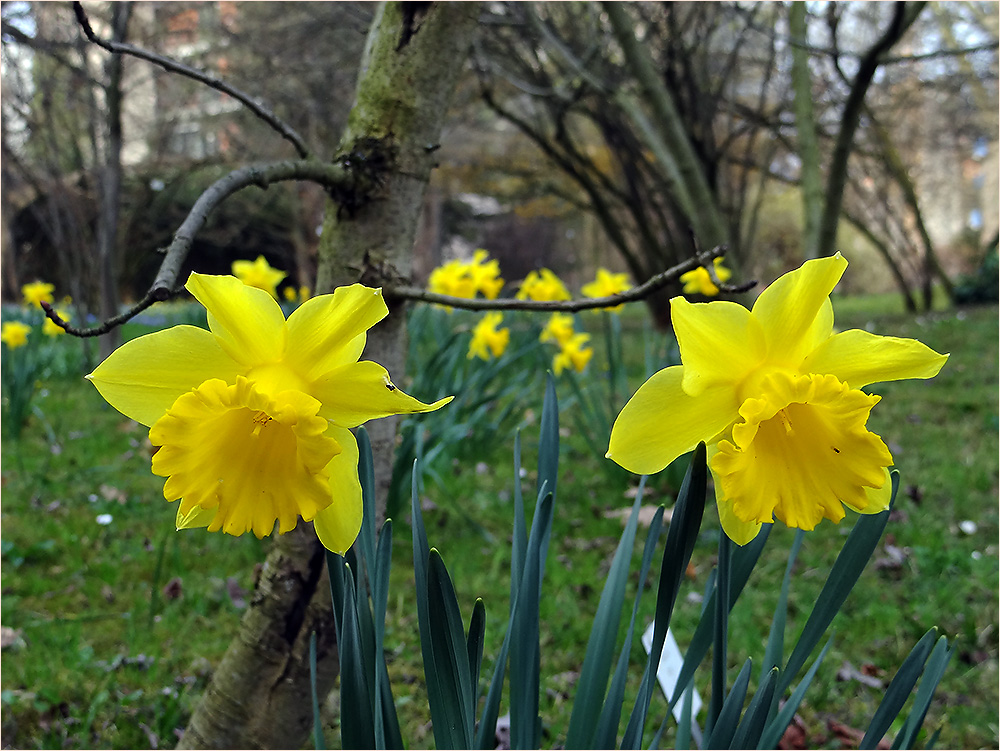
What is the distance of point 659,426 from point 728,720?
380mm

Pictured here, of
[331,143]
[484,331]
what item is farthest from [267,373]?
[331,143]

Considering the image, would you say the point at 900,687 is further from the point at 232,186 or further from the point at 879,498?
the point at 232,186

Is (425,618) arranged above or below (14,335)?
below

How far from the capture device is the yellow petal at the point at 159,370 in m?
0.65

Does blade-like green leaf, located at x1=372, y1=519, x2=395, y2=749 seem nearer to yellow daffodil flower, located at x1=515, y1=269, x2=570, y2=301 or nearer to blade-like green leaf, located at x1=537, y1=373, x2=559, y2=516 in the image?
blade-like green leaf, located at x1=537, y1=373, x2=559, y2=516

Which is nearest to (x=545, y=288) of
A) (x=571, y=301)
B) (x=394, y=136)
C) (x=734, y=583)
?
(x=394, y=136)

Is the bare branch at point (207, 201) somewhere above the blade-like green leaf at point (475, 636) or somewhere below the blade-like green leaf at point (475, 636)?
above

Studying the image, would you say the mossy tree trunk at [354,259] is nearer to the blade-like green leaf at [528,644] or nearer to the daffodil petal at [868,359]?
the blade-like green leaf at [528,644]

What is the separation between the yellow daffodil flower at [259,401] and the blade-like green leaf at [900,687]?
702mm

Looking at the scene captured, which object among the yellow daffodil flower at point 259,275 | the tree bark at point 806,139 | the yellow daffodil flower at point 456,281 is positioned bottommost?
the yellow daffodil flower at point 456,281

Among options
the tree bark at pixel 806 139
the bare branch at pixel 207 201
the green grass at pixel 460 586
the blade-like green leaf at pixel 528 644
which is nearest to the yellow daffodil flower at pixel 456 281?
the green grass at pixel 460 586

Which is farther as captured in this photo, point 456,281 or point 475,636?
point 456,281

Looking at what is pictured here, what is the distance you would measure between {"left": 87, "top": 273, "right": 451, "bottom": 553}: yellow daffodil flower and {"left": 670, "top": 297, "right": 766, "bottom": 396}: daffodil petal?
28 cm

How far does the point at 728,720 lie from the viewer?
0.80m
